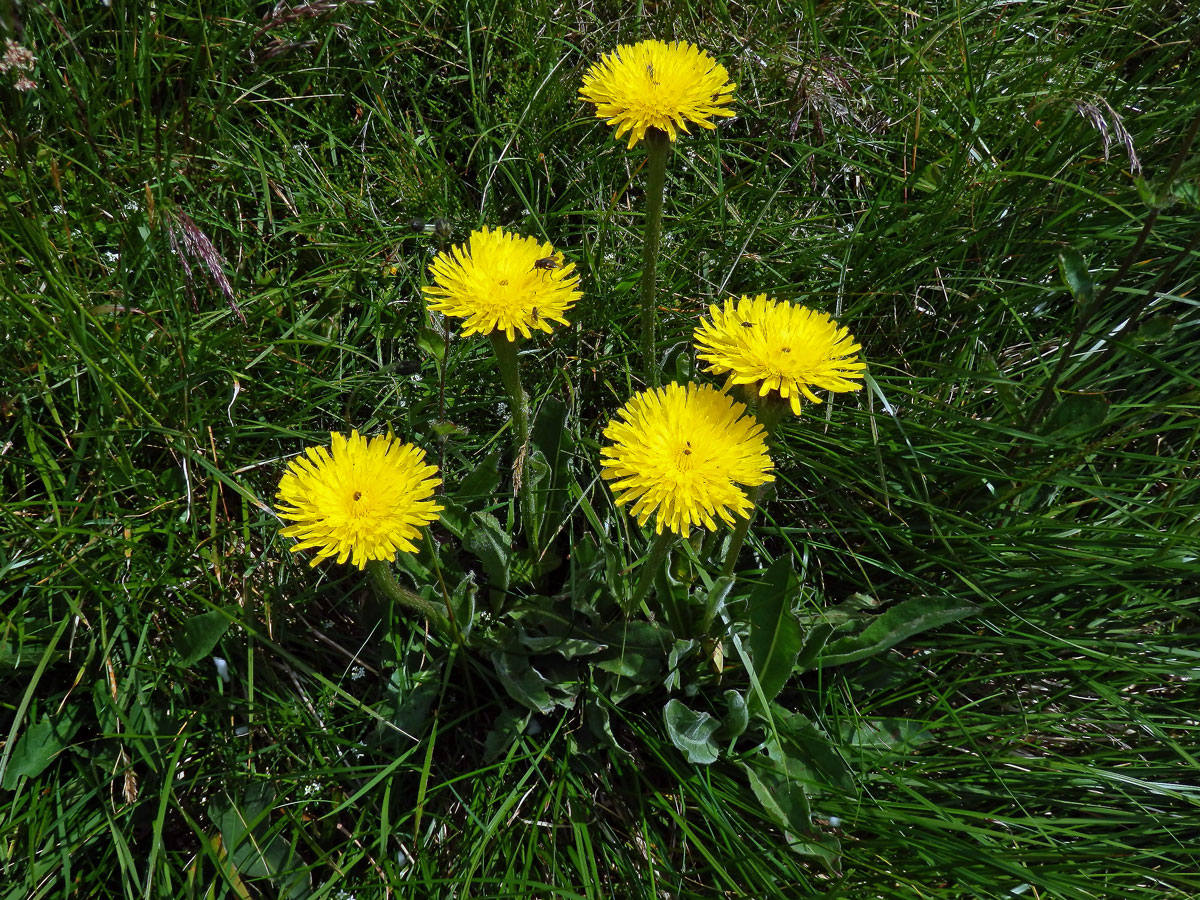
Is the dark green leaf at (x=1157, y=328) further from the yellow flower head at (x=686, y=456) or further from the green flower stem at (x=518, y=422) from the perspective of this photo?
the green flower stem at (x=518, y=422)

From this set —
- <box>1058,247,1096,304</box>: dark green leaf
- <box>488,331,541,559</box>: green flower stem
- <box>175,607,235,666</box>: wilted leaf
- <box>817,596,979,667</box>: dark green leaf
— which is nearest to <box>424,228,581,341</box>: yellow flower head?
<box>488,331,541,559</box>: green flower stem

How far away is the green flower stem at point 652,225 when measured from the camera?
171 cm

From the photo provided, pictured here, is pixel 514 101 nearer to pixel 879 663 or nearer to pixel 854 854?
pixel 879 663

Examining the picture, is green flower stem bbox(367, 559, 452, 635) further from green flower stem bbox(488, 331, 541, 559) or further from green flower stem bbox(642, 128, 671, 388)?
green flower stem bbox(642, 128, 671, 388)

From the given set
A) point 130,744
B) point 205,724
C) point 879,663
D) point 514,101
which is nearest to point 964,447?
point 879,663

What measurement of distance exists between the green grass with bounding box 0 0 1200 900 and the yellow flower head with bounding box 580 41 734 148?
58 cm

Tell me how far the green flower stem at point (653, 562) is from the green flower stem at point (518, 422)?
12.0 inches

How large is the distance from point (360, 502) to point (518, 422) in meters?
0.41

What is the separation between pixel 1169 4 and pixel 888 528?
1.98m

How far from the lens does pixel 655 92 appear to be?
1.66 metres

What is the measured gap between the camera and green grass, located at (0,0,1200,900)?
1.74 metres

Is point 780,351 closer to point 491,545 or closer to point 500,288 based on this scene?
point 500,288

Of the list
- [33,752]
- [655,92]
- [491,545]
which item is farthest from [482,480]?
[33,752]

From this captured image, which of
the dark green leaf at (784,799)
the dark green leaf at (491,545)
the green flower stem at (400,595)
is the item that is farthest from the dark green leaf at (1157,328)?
the green flower stem at (400,595)
